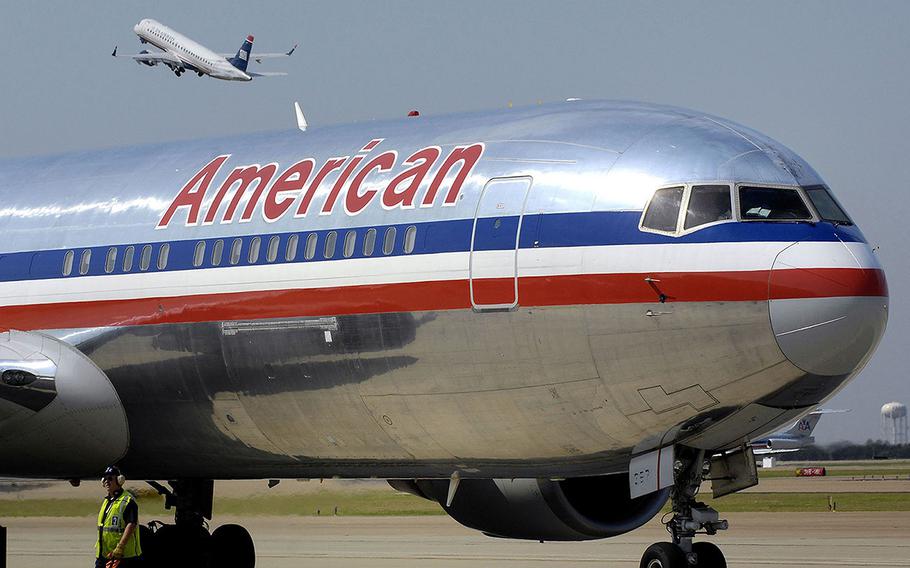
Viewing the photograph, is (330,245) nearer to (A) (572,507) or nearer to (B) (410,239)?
(B) (410,239)

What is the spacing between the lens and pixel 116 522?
16.6 m

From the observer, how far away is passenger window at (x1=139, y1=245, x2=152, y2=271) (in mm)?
17250

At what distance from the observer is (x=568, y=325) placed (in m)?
14.2

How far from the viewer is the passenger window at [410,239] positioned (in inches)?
600

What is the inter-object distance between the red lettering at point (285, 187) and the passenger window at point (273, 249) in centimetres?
24

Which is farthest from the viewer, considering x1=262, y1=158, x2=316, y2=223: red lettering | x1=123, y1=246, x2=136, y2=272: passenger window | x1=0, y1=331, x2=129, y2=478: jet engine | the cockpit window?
x1=123, y1=246, x2=136, y2=272: passenger window

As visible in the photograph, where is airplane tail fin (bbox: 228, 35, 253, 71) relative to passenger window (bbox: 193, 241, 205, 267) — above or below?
above

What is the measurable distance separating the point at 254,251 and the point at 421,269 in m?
2.23

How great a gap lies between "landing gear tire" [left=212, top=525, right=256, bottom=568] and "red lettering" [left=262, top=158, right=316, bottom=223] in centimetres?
510

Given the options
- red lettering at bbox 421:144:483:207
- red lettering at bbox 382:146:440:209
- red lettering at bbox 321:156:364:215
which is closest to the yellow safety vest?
red lettering at bbox 321:156:364:215

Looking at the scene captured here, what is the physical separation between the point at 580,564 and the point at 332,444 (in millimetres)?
8037

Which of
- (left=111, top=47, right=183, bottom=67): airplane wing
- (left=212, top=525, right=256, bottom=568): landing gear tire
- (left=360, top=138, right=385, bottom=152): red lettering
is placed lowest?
(left=212, top=525, right=256, bottom=568): landing gear tire

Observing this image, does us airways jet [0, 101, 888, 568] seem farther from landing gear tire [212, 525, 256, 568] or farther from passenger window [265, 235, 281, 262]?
landing gear tire [212, 525, 256, 568]

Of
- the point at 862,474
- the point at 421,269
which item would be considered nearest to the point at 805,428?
the point at 862,474
